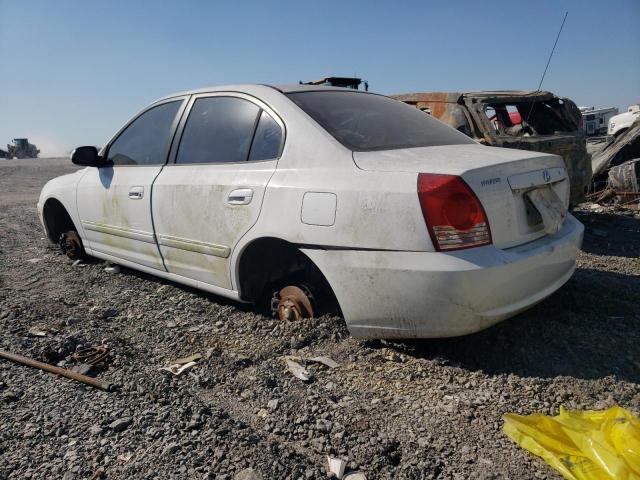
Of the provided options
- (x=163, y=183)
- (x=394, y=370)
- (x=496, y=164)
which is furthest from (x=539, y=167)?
(x=163, y=183)

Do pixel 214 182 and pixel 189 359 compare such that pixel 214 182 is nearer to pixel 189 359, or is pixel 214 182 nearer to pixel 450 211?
pixel 189 359

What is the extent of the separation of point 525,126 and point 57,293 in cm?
572

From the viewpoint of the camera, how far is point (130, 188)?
Result: 12.5ft

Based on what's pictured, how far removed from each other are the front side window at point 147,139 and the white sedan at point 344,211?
0.06 feet

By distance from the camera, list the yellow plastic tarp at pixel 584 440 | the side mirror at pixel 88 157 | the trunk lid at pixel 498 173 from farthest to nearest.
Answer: the side mirror at pixel 88 157 < the trunk lid at pixel 498 173 < the yellow plastic tarp at pixel 584 440

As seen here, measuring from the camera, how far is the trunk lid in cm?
225

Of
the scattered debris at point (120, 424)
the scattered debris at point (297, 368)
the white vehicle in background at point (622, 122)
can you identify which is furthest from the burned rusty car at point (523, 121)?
the white vehicle in background at point (622, 122)

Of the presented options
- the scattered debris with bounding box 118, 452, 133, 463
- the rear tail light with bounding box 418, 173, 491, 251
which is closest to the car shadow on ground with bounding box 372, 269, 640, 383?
the rear tail light with bounding box 418, 173, 491, 251

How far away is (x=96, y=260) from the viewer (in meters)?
5.18

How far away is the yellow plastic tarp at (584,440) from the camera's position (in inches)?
65.7

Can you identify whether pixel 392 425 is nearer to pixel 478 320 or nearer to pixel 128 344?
pixel 478 320

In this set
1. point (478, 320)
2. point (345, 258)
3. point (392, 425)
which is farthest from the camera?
point (345, 258)

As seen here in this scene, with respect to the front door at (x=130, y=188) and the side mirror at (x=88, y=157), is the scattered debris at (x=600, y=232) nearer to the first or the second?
the front door at (x=130, y=188)

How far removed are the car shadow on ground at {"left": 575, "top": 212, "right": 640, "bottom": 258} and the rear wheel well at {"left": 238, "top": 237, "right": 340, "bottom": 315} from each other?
3512 mm
